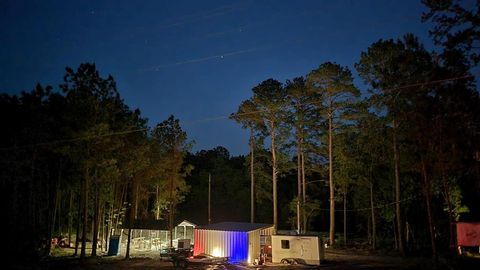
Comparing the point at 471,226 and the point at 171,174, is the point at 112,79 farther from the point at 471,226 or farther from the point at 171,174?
the point at 471,226

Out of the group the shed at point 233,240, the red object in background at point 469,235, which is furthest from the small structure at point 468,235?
the shed at point 233,240

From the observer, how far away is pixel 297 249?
75.8 ft

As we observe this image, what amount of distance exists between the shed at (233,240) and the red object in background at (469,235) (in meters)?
12.4

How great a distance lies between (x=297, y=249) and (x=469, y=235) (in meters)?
12.0

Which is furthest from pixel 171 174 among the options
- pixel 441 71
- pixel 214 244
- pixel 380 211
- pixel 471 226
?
pixel 441 71

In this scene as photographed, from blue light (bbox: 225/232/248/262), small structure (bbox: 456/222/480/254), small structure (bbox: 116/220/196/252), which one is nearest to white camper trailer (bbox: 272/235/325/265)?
blue light (bbox: 225/232/248/262)

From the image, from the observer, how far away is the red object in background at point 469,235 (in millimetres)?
26078

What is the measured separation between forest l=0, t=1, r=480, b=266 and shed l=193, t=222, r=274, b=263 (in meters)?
4.97

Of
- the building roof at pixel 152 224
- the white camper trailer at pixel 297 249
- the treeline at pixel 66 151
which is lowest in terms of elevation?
the white camper trailer at pixel 297 249

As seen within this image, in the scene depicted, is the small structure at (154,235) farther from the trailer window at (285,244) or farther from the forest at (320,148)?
the trailer window at (285,244)

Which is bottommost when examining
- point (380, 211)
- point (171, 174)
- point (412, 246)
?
point (412, 246)

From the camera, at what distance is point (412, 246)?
31625 mm

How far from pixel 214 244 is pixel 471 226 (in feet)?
54.5

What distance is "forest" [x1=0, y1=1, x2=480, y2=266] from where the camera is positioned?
63.6 feet
